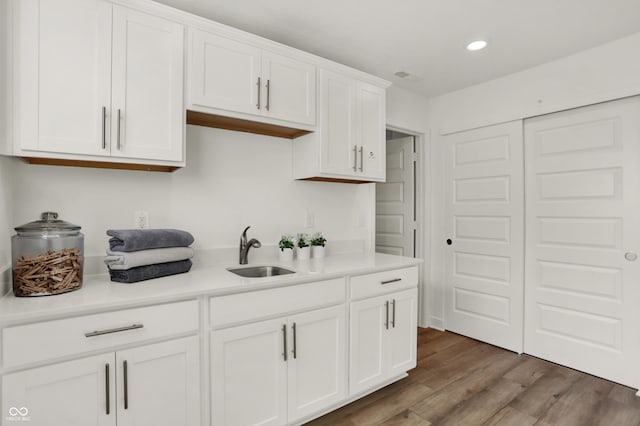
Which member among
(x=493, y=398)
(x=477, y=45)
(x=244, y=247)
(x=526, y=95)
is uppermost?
(x=477, y=45)

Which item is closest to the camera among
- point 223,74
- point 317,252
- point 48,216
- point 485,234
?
point 48,216

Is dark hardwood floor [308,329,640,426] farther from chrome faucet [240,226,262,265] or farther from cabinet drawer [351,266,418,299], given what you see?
chrome faucet [240,226,262,265]

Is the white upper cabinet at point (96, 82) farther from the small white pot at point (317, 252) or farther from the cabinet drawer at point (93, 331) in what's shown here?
the small white pot at point (317, 252)

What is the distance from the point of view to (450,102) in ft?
11.6

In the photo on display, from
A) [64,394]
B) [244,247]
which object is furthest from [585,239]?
[64,394]

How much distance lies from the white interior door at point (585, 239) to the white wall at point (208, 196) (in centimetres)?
160

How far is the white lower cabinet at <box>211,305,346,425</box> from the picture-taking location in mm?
1636

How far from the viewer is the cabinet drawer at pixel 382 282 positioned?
2150mm

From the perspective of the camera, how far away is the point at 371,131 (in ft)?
8.73

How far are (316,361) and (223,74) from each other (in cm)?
Answer: 175

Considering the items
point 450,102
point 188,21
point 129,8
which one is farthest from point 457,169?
point 129,8

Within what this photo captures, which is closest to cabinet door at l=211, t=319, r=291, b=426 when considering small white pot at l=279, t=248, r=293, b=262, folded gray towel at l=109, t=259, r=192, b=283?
folded gray towel at l=109, t=259, r=192, b=283

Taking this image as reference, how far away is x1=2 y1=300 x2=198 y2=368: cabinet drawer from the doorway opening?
108 inches

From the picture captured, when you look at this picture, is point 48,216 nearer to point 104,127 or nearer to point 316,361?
point 104,127
